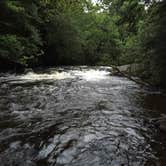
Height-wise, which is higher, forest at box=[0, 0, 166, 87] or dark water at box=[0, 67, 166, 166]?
forest at box=[0, 0, 166, 87]

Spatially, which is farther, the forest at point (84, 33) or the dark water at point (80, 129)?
the forest at point (84, 33)

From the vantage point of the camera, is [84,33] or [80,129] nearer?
[80,129]

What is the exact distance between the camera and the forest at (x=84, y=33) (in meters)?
12.1

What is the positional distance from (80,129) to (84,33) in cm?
2913

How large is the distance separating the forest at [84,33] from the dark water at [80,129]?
2.84 m

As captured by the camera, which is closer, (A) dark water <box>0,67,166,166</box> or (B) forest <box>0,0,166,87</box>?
(A) dark water <box>0,67,166,166</box>

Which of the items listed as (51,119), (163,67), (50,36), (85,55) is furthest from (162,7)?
(85,55)

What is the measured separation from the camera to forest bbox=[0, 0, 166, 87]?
1208 centimetres

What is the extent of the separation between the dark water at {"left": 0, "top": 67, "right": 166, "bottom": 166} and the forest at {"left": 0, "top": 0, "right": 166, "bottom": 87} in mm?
2839

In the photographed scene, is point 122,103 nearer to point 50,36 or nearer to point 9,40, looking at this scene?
point 9,40

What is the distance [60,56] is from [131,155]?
21.4 meters

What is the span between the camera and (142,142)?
20.0 ft

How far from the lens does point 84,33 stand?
115 feet

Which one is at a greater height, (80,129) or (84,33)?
(84,33)
